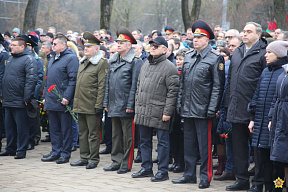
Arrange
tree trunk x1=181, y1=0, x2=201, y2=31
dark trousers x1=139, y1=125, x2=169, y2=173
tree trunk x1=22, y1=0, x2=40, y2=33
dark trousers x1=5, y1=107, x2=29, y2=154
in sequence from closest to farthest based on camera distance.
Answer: dark trousers x1=139, y1=125, x2=169, y2=173 → dark trousers x1=5, y1=107, x2=29, y2=154 → tree trunk x1=22, y1=0, x2=40, y2=33 → tree trunk x1=181, y1=0, x2=201, y2=31

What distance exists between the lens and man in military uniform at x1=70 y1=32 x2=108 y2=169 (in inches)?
336

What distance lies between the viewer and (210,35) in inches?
292

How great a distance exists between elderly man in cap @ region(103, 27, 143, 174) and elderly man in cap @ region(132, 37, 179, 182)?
0.41 metres

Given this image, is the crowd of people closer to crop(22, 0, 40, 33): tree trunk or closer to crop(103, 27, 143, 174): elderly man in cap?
Answer: crop(103, 27, 143, 174): elderly man in cap

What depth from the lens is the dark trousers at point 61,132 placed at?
9.02 meters

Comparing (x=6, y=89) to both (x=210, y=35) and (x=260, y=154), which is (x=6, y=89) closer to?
(x=210, y=35)

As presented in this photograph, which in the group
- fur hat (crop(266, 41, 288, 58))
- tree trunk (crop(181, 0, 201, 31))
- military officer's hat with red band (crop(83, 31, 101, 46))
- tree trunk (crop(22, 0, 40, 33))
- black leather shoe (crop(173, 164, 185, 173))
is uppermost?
tree trunk (crop(181, 0, 201, 31))

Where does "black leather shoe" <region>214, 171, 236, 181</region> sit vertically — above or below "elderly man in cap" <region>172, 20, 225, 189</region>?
below

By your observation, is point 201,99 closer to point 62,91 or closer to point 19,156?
point 62,91

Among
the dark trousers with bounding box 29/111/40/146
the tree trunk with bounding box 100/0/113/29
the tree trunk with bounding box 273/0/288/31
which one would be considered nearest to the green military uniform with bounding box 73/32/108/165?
the dark trousers with bounding box 29/111/40/146

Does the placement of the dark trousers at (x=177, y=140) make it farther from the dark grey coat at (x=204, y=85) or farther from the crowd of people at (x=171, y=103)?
the dark grey coat at (x=204, y=85)

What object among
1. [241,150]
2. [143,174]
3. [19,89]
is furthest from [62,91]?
[241,150]

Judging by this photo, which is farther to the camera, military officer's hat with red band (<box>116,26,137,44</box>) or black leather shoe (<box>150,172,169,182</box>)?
military officer's hat with red band (<box>116,26,137,44</box>)

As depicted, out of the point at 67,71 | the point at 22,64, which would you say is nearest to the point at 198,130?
the point at 67,71
